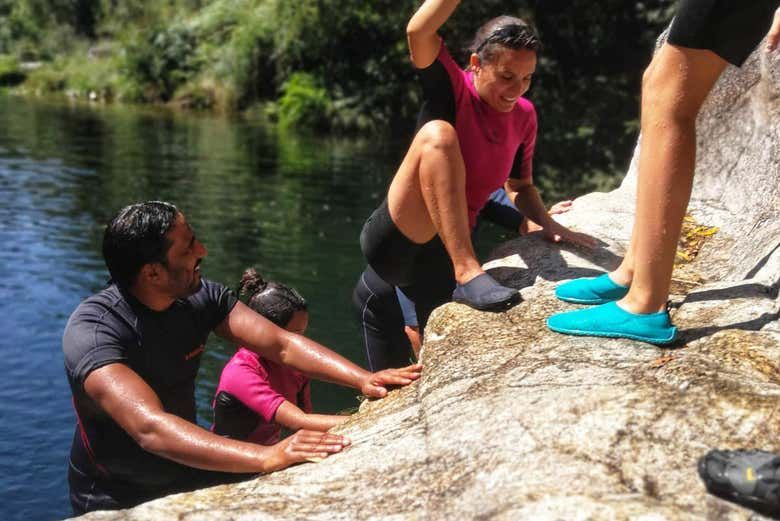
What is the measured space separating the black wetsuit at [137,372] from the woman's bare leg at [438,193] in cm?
104

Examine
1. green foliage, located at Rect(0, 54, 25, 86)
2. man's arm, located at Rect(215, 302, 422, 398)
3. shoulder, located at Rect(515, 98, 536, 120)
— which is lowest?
green foliage, located at Rect(0, 54, 25, 86)

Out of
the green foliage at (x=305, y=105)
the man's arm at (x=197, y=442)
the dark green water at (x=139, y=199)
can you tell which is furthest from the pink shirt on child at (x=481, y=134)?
the green foliage at (x=305, y=105)

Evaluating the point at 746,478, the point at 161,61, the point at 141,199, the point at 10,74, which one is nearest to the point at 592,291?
the point at 746,478

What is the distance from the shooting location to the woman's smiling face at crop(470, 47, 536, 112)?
426cm

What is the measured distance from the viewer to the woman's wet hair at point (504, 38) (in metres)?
4.22

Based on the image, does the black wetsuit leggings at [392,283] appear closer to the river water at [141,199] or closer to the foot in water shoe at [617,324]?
the foot in water shoe at [617,324]

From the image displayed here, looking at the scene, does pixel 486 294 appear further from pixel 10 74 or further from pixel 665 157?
pixel 10 74

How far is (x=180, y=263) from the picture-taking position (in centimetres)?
410

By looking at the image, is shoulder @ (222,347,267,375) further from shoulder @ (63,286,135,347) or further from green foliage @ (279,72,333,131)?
green foliage @ (279,72,333,131)

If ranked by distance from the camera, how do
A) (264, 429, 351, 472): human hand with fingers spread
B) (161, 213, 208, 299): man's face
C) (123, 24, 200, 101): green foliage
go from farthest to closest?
1. (123, 24, 200, 101): green foliage
2. (161, 213, 208, 299): man's face
3. (264, 429, 351, 472): human hand with fingers spread

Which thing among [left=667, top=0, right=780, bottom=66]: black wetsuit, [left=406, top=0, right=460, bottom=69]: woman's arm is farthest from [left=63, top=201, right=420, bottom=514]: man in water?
[left=667, top=0, right=780, bottom=66]: black wetsuit

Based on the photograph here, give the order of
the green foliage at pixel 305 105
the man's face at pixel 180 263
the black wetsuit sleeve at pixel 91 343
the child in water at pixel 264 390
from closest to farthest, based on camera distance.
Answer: the black wetsuit sleeve at pixel 91 343 → the man's face at pixel 180 263 → the child in water at pixel 264 390 → the green foliage at pixel 305 105

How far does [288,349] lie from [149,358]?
651mm

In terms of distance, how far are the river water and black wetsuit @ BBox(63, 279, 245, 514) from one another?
2164 millimetres
